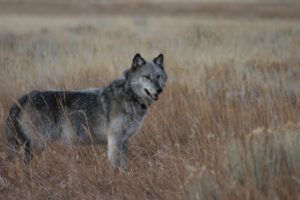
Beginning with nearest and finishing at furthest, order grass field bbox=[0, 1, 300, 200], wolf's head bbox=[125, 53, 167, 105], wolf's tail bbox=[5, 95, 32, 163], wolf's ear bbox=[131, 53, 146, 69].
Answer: grass field bbox=[0, 1, 300, 200], wolf's tail bbox=[5, 95, 32, 163], wolf's head bbox=[125, 53, 167, 105], wolf's ear bbox=[131, 53, 146, 69]

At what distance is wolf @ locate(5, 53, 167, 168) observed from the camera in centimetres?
582

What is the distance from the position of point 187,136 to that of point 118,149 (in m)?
1.01

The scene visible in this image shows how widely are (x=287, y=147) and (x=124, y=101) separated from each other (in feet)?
7.43

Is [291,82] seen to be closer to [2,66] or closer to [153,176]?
[153,176]

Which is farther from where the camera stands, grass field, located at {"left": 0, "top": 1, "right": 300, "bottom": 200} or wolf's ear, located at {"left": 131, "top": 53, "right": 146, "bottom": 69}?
wolf's ear, located at {"left": 131, "top": 53, "right": 146, "bottom": 69}

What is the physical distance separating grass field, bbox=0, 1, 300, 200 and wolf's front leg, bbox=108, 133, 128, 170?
125mm

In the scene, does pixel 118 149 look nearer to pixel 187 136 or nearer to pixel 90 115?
Result: pixel 90 115

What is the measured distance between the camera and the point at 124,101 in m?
6.15

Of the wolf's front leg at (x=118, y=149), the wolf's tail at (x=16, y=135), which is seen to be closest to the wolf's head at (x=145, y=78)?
the wolf's front leg at (x=118, y=149)

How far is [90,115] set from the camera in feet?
20.2

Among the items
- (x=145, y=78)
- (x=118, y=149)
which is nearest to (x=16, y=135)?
(x=118, y=149)

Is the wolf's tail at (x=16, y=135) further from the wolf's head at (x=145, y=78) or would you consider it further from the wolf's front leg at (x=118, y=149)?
the wolf's head at (x=145, y=78)

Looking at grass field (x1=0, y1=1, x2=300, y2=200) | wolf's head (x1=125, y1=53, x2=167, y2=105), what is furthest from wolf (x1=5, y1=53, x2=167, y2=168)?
grass field (x1=0, y1=1, x2=300, y2=200)

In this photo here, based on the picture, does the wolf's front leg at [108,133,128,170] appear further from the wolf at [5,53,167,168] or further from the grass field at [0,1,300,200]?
the grass field at [0,1,300,200]
